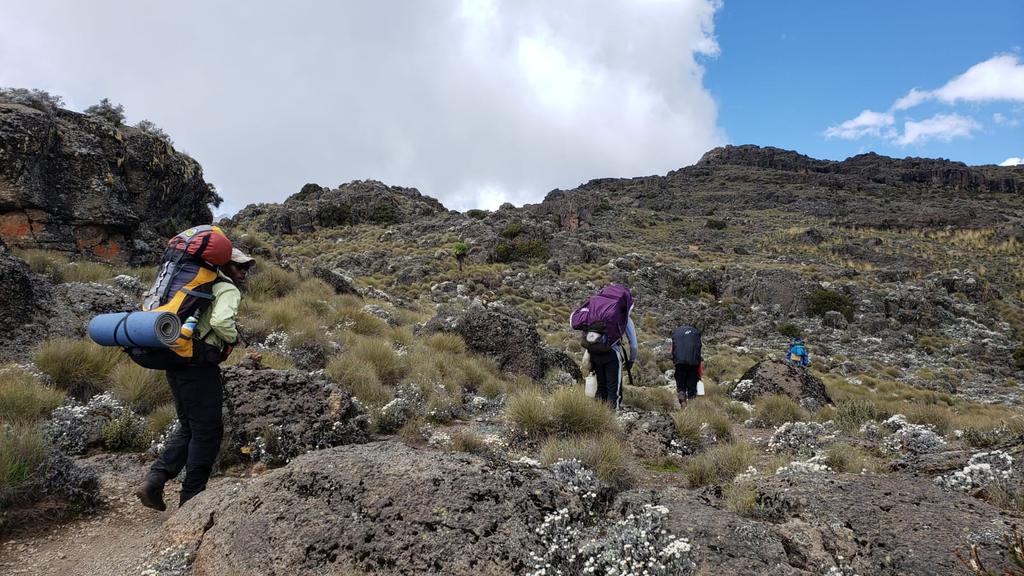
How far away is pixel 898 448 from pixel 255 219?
50953mm

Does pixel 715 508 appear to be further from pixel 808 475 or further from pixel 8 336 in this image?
pixel 8 336

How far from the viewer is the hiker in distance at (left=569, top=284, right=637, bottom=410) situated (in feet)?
20.8

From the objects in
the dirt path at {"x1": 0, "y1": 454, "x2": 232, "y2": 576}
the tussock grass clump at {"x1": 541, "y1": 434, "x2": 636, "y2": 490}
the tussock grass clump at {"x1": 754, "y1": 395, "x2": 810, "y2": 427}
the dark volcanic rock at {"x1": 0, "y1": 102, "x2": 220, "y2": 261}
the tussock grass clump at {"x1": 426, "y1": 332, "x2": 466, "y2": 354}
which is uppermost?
the dark volcanic rock at {"x1": 0, "y1": 102, "x2": 220, "y2": 261}

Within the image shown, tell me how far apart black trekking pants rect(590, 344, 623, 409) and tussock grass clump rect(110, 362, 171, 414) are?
497cm

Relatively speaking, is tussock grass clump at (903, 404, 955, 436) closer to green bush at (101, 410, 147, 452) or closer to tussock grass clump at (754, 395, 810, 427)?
tussock grass clump at (754, 395, 810, 427)

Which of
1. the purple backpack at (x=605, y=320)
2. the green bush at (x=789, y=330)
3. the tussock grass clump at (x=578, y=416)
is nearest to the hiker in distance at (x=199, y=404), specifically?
the tussock grass clump at (x=578, y=416)

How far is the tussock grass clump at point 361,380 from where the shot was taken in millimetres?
6656

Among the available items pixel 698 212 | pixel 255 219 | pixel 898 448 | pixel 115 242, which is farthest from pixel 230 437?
pixel 698 212

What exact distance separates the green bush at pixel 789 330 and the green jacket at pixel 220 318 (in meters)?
23.9

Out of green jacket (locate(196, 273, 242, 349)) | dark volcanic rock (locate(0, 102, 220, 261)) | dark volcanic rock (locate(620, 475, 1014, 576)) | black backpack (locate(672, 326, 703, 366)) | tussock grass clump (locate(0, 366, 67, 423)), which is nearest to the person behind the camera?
dark volcanic rock (locate(620, 475, 1014, 576))

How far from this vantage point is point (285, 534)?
289 centimetres

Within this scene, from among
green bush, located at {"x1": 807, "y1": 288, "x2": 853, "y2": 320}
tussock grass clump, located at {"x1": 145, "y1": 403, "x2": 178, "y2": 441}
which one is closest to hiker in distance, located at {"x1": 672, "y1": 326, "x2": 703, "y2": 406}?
tussock grass clump, located at {"x1": 145, "y1": 403, "x2": 178, "y2": 441}

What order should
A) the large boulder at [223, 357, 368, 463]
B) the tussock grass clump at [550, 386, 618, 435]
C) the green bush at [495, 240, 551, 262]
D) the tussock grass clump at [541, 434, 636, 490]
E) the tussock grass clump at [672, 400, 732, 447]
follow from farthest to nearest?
the green bush at [495, 240, 551, 262] < the tussock grass clump at [672, 400, 732, 447] < the tussock grass clump at [550, 386, 618, 435] < the large boulder at [223, 357, 368, 463] < the tussock grass clump at [541, 434, 636, 490]

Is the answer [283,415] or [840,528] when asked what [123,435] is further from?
[840,528]
